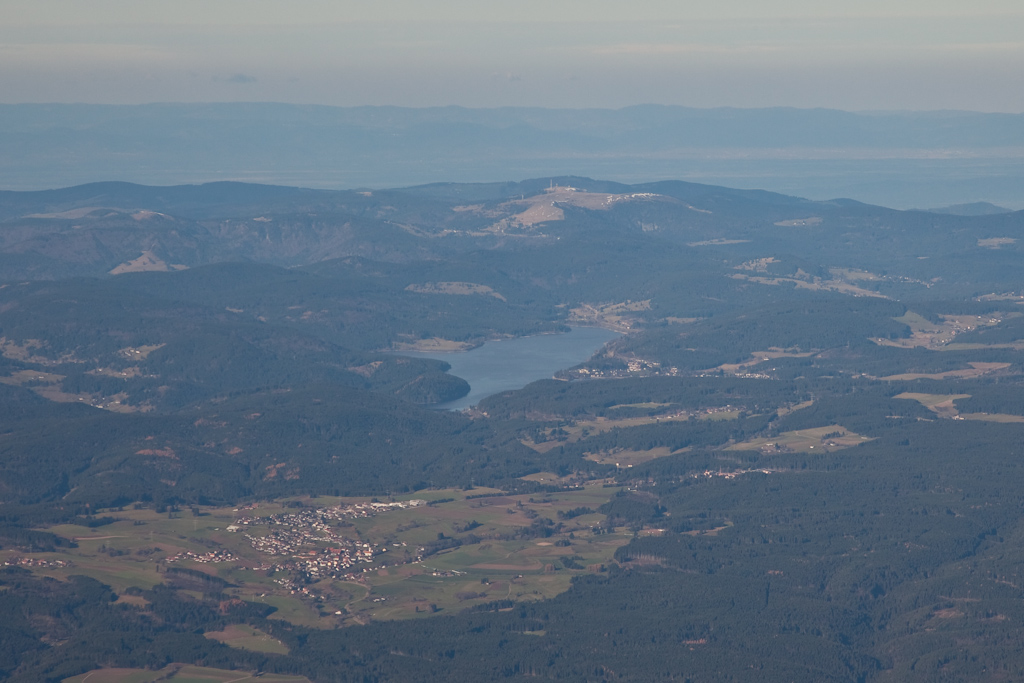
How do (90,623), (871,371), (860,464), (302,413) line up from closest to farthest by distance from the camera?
(90,623) < (860,464) < (302,413) < (871,371)

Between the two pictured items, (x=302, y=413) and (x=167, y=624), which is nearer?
(x=167, y=624)

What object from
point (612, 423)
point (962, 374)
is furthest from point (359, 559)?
point (962, 374)

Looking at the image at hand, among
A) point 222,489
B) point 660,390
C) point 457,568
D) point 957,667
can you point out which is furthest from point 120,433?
point 957,667

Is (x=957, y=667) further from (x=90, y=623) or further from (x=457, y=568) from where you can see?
(x=90, y=623)

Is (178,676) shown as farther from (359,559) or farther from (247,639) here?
(359,559)

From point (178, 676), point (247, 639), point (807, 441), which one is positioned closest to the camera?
point (178, 676)

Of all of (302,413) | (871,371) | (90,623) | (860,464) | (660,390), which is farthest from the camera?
(871,371)

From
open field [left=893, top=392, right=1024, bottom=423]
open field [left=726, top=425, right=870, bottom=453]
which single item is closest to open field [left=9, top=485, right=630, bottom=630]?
open field [left=726, top=425, right=870, bottom=453]

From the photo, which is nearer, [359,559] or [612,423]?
[359,559]
